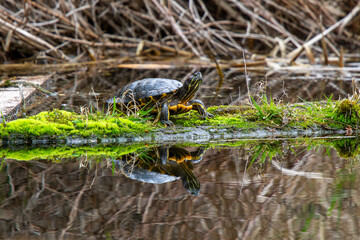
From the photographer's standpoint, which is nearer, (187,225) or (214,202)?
(187,225)

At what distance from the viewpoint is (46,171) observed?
3350mm

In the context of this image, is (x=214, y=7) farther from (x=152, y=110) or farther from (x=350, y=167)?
(x=350, y=167)

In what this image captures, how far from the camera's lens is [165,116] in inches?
172

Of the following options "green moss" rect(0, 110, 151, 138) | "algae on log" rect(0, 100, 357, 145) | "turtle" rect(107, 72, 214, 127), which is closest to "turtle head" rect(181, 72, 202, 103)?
"turtle" rect(107, 72, 214, 127)

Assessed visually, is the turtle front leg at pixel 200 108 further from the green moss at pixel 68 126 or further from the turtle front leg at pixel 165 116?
the green moss at pixel 68 126

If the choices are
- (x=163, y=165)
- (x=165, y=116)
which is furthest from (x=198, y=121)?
(x=163, y=165)

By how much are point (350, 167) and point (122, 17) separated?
1116cm

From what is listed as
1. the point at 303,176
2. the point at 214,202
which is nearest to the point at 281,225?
the point at 214,202

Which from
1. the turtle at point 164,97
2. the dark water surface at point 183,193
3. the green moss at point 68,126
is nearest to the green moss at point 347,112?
the dark water surface at point 183,193

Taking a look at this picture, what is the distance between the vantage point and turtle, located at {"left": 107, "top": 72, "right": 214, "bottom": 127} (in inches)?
172

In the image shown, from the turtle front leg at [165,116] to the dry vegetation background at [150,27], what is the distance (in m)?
5.95

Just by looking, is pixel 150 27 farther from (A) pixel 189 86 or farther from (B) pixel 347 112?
(B) pixel 347 112

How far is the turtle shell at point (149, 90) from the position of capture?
4.38 metres

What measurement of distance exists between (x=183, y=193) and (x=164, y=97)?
5.47 ft
